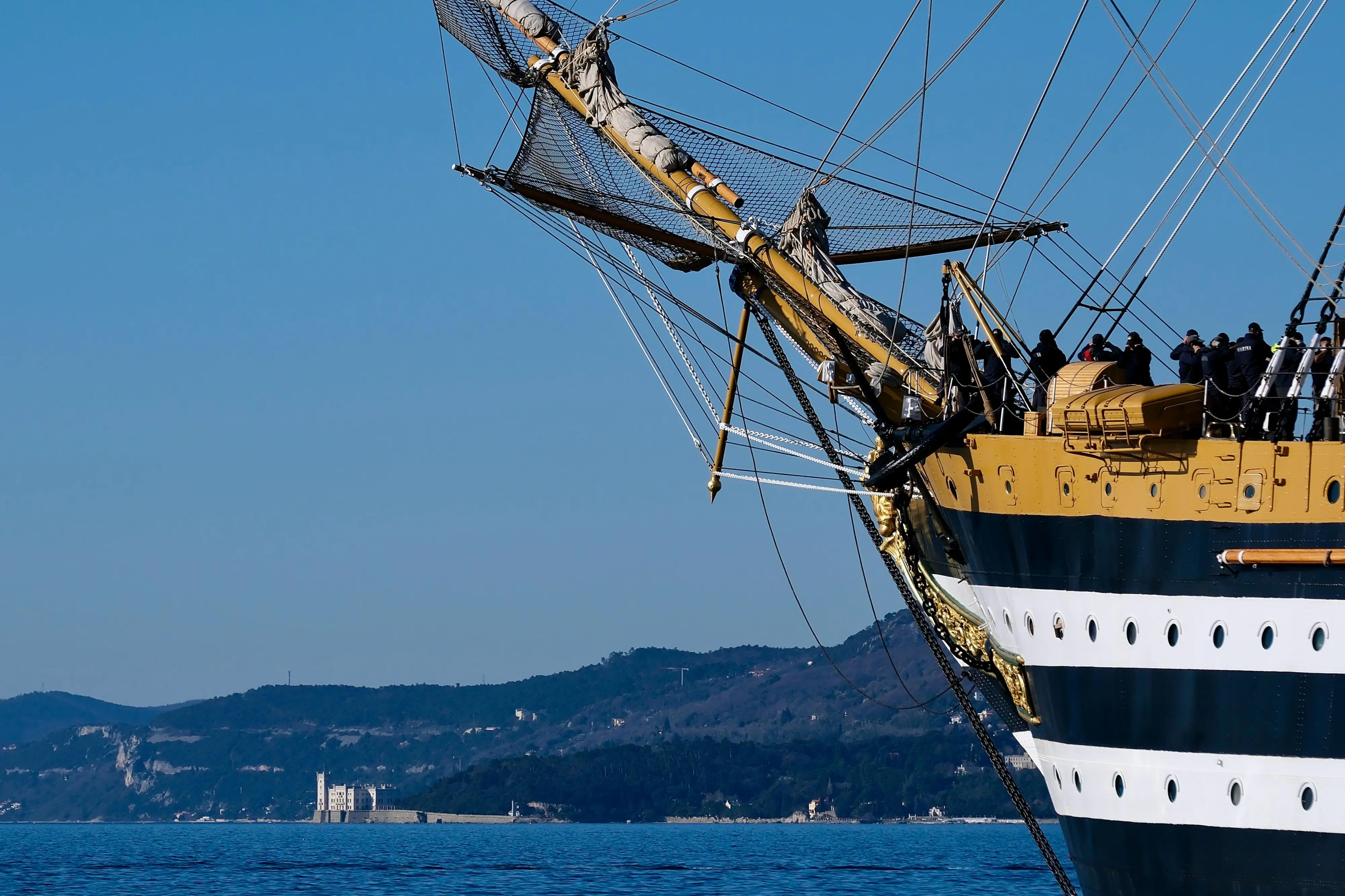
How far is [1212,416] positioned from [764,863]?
114m

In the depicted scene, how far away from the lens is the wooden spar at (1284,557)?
22719 millimetres

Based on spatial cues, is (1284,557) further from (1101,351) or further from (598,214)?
(598,214)

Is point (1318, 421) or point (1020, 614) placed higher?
point (1318, 421)

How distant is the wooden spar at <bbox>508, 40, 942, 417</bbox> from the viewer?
2958cm

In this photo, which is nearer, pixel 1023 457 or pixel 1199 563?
pixel 1199 563

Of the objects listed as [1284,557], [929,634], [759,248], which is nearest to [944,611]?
[929,634]

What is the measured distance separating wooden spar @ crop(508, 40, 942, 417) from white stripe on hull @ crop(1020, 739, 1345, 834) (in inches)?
253

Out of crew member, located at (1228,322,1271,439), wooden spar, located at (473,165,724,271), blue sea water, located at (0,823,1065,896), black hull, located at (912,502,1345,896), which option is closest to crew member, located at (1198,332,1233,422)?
crew member, located at (1228,322,1271,439)

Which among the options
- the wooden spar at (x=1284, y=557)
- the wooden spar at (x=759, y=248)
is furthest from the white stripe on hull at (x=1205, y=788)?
the wooden spar at (x=759, y=248)

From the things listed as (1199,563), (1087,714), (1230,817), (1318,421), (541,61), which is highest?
(541,61)

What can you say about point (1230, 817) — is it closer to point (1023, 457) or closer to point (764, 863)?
point (1023, 457)

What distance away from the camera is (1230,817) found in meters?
23.8

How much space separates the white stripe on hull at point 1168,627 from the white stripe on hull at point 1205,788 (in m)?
1.26

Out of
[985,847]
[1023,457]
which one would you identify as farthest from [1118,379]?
[985,847]
